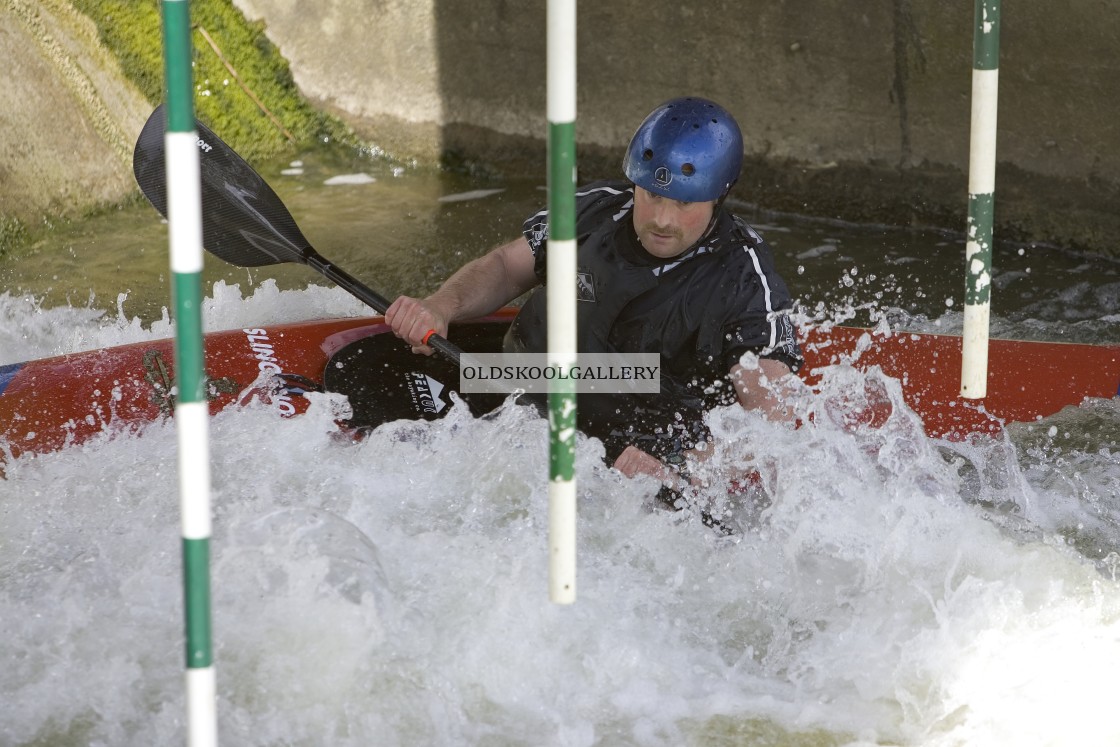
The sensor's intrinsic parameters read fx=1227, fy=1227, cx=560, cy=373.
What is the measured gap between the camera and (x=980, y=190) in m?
2.12

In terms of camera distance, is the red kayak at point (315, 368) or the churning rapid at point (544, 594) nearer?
the churning rapid at point (544, 594)

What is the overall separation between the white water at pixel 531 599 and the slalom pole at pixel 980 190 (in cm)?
58

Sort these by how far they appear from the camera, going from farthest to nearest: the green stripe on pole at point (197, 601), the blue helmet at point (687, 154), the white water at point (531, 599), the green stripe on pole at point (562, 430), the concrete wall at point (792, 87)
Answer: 1. the concrete wall at point (792, 87)
2. the blue helmet at point (687, 154)
3. the white water at point (531, 599)
4. the green stripe on pole at point (562, 430)
5. the green stripe on pole at point (197, 601)

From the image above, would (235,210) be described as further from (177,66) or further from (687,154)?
(177,66)

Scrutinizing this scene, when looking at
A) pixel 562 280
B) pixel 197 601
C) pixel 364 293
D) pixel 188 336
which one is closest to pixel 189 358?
pixel 188 336

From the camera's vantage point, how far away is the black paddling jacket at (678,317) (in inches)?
111

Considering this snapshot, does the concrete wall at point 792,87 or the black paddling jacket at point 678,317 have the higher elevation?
the concrete wall at point 792,87

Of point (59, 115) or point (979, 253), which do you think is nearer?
point (979, 253)

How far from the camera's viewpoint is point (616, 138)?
5879 mm

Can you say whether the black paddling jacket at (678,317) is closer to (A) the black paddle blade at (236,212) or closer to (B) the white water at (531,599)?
(B) the white water at (531,599)

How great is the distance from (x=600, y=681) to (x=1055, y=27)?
11.7ft

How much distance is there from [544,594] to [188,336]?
115cm

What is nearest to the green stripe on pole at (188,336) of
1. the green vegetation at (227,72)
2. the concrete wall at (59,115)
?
the concrete wall at (59,115)

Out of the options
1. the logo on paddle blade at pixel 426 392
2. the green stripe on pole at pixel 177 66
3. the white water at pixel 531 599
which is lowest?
the white water at pixel 531 599
